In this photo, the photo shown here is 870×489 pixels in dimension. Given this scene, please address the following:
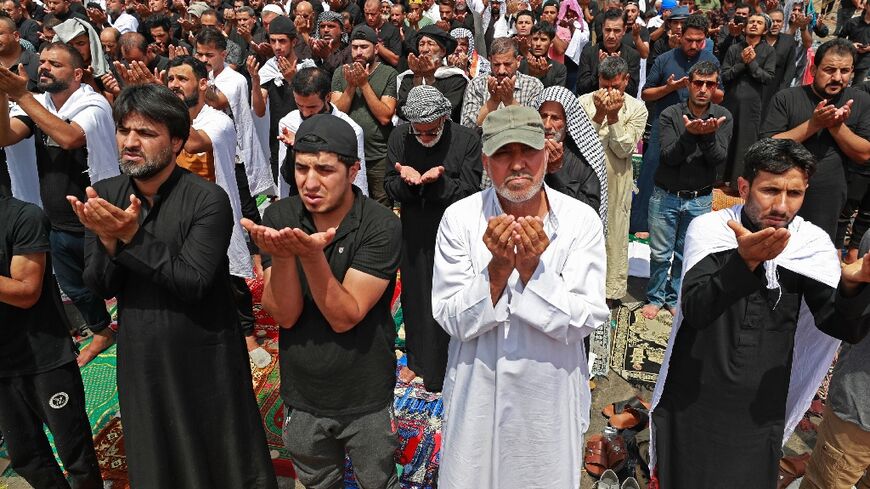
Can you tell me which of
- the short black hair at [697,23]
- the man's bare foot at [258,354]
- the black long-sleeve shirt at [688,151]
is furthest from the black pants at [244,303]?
the short black hair at [697,23]

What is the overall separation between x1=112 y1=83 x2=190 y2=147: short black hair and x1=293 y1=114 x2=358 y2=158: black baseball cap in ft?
2.03

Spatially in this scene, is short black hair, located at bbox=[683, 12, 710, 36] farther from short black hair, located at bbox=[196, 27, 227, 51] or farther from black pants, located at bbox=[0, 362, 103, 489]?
black pants, located at bbox=[0, 362, 103, 489]

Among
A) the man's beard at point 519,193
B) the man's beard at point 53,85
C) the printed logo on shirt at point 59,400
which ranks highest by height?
the man's beard at point 53,85

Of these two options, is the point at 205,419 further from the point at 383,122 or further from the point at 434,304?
the point at 383,122

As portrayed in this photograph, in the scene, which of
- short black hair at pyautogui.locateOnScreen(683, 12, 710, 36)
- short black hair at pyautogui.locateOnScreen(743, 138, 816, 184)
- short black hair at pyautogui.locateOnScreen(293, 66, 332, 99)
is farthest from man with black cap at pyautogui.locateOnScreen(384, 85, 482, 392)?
short black hair at pyautogui.locateOnScreen(683, 12, 710, 36)

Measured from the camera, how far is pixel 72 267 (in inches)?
190

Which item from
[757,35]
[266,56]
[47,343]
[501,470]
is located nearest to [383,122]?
[266,56]

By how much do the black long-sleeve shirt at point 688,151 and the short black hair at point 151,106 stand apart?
388 cm

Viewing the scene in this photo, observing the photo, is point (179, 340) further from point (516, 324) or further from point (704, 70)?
point (704, 70)

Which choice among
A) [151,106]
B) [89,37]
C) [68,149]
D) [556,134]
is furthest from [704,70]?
[89,37]

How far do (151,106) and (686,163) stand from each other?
4.09 m

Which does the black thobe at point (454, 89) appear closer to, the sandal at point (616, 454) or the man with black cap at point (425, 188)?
the man with black cap at point (425, 188)

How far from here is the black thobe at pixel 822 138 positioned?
4809 mm

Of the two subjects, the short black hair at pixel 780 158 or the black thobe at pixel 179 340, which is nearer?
the short black hair at pixel 780 158
